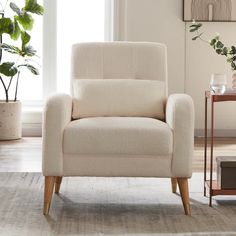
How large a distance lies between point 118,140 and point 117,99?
0.57 m

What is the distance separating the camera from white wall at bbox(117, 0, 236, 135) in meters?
5.98

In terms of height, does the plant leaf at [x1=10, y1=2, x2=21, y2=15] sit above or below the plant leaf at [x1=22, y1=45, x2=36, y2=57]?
above

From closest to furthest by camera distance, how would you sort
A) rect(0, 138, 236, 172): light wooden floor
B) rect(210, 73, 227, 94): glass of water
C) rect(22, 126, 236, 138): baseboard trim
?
rect(210, 73, 227, 94): glass of water → rect(0, 138, 236, 172): light wooden floor → rect(22, 126, 236, 138): baseboard trim

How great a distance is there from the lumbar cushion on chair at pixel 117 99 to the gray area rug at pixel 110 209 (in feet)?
1.49

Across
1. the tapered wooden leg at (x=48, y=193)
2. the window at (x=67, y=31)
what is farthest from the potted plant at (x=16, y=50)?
the tapered wooden leg at (x=48, y=193)

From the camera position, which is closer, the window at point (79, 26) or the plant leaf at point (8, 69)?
the plant leaf at point (8, 69)

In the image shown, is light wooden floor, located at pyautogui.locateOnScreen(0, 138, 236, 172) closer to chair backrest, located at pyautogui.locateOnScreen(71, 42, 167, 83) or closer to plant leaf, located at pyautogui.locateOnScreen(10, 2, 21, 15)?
chair backrest, located at pyautogui.locateOnScreen(71, 42, 167, 83)

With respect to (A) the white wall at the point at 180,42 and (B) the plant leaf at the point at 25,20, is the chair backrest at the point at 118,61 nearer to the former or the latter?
(B) the plant leaf at the point at 25,20

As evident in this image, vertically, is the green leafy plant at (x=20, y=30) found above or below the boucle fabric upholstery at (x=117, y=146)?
above

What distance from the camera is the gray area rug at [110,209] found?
284 cm

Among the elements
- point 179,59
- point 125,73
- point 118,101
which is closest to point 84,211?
point 118,101

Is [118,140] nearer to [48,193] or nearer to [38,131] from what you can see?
[48,193]

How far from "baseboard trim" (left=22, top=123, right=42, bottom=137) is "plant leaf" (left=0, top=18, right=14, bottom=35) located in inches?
38.8

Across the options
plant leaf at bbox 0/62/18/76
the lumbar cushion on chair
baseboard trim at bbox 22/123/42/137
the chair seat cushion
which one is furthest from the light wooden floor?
the chair seat cushion
